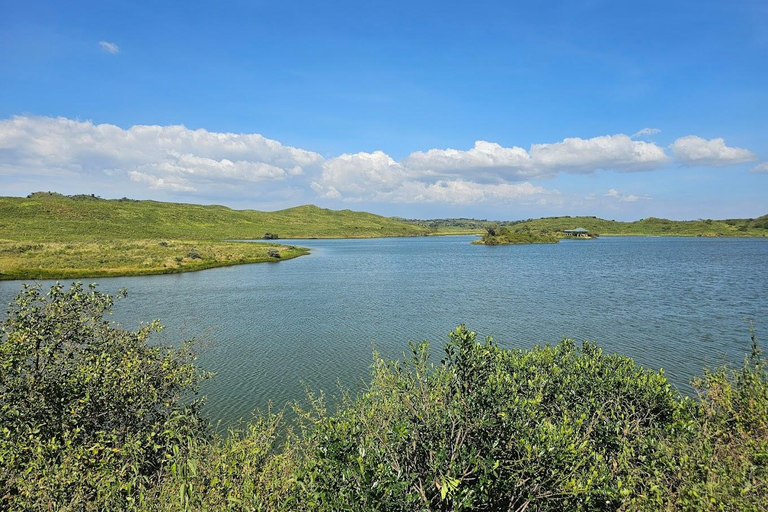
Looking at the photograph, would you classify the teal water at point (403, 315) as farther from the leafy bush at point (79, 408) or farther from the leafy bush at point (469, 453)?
the leafy bush at point (469, 453)

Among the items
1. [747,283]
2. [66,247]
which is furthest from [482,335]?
[66,247]

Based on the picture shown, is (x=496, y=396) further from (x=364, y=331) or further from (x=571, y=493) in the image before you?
(x=364, y=331)

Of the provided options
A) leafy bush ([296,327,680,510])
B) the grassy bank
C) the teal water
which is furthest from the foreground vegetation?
the grassy bank

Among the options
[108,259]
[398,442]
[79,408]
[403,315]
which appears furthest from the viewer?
[108,259]

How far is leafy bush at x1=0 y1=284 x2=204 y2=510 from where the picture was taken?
37.6 ft

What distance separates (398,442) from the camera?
1080 centimetres

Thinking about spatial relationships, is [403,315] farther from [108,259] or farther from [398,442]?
[108,259]

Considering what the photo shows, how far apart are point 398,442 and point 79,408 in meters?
10.5

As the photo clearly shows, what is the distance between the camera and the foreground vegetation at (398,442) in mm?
10102

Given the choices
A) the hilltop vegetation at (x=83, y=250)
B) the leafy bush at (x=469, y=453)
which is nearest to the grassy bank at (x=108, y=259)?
the hilltop vegetation at (x=83, y=250)

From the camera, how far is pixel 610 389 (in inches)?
648

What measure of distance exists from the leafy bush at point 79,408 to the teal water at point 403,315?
29.3 ft

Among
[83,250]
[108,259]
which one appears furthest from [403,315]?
[83,250]

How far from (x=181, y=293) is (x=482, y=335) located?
155 ft
